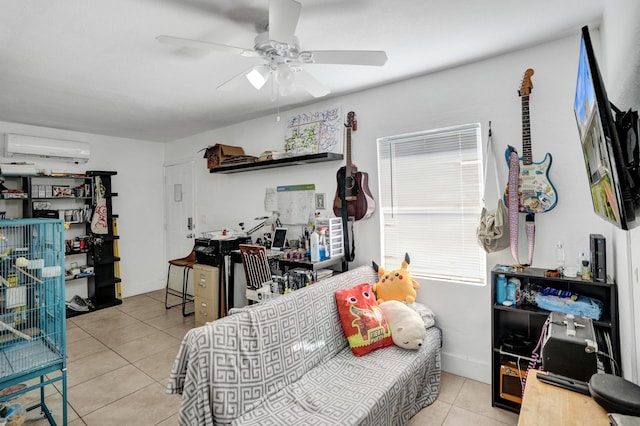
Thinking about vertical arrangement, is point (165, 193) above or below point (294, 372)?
above

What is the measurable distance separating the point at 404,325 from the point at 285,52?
1.88 meters

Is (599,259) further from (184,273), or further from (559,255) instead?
(184,273)

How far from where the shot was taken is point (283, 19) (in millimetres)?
1480

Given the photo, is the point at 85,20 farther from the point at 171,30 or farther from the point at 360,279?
the point at 360,279

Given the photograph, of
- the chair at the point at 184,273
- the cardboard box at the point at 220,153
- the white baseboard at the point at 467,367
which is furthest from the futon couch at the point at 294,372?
the chair at the point at 184,273

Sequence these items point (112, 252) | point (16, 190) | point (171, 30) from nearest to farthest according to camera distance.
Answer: point (171, 30), point (16, 190), point (112, 252)

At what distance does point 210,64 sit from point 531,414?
2.71 metres

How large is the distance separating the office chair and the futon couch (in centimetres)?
93

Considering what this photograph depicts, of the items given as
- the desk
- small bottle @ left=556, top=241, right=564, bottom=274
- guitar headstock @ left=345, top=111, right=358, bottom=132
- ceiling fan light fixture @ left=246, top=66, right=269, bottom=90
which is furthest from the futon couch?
guitar headstock @ left=345, top=111, right=358, bottom=132

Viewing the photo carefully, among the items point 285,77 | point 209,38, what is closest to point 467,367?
point 285,77

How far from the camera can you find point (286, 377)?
186 centimetres

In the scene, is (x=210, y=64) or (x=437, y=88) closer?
(x=210, y=64)

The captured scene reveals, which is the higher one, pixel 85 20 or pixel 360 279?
pixel 85 20

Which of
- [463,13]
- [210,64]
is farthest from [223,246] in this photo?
[463,13]
